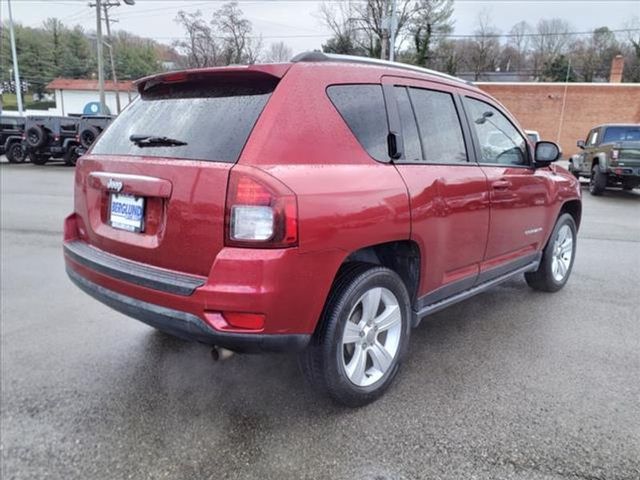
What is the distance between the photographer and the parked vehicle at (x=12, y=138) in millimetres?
19750

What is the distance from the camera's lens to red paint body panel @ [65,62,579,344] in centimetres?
219

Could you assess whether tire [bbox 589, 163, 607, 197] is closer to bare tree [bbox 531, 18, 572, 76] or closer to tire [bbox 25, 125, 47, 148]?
tire [bbox 25, 125, 47, 148]

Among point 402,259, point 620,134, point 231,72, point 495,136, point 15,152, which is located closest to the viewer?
point 231,72

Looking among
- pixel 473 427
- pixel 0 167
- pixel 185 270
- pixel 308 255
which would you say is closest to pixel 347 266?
pixel 308 255

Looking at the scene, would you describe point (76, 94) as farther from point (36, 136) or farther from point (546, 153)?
point (546, 153)

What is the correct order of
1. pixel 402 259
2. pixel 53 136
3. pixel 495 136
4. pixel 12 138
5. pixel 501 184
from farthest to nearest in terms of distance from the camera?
pixel 12 138 < pixel 53 136 < pixel 495 136 < pixel 501 184 < pixel 402 259

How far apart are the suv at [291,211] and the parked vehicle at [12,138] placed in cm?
2018

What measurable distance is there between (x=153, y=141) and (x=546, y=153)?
3156mm

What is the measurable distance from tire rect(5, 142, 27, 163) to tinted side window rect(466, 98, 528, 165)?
20911 millimetres

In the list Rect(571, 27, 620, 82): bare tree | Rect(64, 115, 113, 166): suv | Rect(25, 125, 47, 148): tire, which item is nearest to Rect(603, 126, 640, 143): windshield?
Rect(64, 115, 113, 166): suv

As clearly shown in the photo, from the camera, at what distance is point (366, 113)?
106 inches

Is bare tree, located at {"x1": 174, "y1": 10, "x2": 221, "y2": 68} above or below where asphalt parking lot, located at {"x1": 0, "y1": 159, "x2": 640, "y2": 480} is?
above

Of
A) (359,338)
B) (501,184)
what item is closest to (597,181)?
(501,184)

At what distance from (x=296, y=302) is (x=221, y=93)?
116cm
